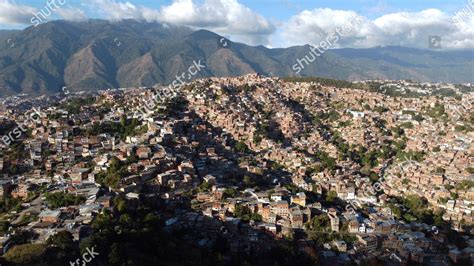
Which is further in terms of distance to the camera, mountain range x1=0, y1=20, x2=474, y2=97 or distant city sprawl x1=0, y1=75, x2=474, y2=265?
→ mountain range x1=0, y1=20, x2=474, y2=97

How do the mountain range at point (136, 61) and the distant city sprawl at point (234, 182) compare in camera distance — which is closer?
the distant city sprawl at point (234, 182)

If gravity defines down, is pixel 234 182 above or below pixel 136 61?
below

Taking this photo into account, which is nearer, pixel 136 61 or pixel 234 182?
pixel 234 182

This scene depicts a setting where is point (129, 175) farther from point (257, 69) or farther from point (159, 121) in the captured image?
point (257, 69)

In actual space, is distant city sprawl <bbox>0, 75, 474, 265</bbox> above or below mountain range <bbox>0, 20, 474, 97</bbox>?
below

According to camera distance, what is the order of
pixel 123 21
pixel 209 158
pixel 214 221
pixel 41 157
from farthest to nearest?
pixel 123 21, pixel 209 158, pixel 41 157, pixel 214 221

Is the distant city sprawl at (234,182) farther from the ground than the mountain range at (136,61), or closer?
closer

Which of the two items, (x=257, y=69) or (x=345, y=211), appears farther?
(x=257, y=69)

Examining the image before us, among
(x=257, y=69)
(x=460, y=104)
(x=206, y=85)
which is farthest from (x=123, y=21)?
(x=460, y=104)
